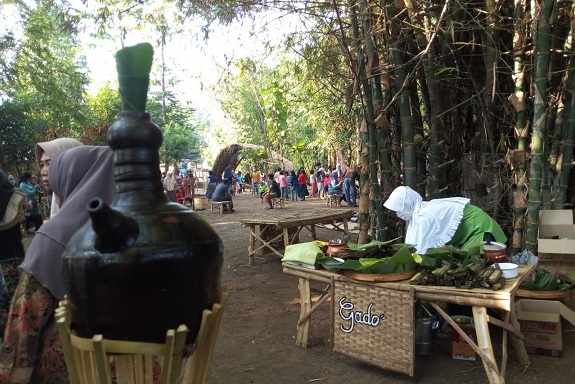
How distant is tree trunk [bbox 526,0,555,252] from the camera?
12.0ft

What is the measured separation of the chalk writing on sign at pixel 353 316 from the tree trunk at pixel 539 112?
1.66 metres

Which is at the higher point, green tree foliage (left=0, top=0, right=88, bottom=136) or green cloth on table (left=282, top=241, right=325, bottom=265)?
green tree foliage (left=0, top=0, right=88, bottom=136)

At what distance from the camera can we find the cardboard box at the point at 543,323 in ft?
10.7

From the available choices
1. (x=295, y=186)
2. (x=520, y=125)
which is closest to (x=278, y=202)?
(x=295, y=186)

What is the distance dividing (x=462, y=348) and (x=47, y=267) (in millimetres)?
2702

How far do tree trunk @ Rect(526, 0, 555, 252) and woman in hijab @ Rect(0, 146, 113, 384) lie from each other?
128 inches

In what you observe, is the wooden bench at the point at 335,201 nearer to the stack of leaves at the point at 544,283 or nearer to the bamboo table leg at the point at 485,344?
the stack of leaves at the point at 544,283

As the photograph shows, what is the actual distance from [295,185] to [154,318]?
1806 centimetres

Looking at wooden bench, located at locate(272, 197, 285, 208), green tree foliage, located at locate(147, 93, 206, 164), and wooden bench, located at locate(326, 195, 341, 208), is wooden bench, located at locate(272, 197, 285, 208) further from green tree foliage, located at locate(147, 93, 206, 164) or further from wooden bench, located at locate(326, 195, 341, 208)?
green tree foliage, located at locate(147, 93, 206, 164)

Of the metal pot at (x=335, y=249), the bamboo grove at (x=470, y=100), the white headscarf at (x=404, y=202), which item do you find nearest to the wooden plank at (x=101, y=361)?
the metal pot at (x=335, y=249)

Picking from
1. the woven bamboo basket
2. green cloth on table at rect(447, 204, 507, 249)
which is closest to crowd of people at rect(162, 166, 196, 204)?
green cloth on table at rect(447, 204, 507, 249)

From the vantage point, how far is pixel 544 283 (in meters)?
3.36

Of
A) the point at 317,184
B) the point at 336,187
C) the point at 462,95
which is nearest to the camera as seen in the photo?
the point at 462,95

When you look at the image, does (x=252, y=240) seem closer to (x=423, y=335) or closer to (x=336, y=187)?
(x=423, y=335)
